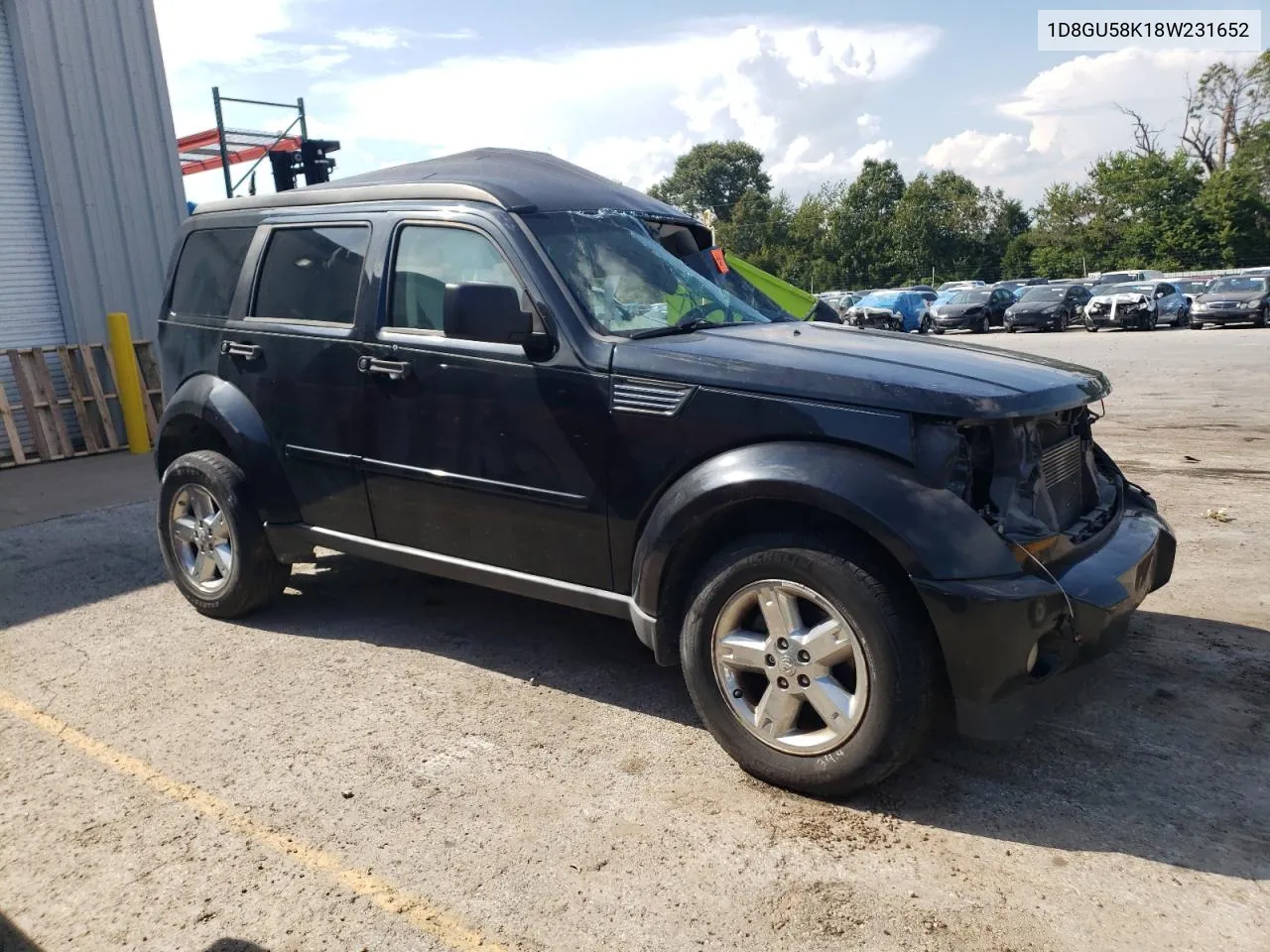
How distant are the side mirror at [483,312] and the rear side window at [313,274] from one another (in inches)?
37.9

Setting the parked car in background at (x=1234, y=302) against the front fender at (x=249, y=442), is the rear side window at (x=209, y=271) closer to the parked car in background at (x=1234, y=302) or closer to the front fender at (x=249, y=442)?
the front fender at (x=249, y=442)

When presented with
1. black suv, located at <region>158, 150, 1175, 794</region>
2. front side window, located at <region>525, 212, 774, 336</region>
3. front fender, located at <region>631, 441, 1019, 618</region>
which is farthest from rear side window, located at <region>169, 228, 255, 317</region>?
front fender, located at <region>631, 441, 1019, 618</region>

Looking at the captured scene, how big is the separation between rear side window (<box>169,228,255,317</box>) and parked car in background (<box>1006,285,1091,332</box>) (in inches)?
1240

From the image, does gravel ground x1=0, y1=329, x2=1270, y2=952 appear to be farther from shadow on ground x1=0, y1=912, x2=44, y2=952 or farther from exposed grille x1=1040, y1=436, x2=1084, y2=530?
exposed grille x1=1040, y1=436, x2=1084, y2=530

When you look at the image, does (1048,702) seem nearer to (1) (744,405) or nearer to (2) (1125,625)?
(2) (1125,625)

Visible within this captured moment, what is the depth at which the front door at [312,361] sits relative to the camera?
14.5 feet

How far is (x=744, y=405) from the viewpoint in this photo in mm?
3338

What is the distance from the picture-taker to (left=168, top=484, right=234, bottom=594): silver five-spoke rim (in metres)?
5.01

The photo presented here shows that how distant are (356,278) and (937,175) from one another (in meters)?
69.2

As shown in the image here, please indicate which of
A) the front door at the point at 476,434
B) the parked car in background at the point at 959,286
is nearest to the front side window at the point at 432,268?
the front door at the point at 476,434

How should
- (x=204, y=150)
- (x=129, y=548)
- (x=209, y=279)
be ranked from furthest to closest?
(x=204, y=150) < (x=129, y=548) < (x=209, y=279)

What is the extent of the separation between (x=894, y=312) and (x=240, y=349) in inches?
1224

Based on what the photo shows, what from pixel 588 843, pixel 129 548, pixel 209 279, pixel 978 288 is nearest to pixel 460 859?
pixel 588 843

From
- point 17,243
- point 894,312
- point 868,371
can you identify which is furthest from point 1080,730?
point 894,312
